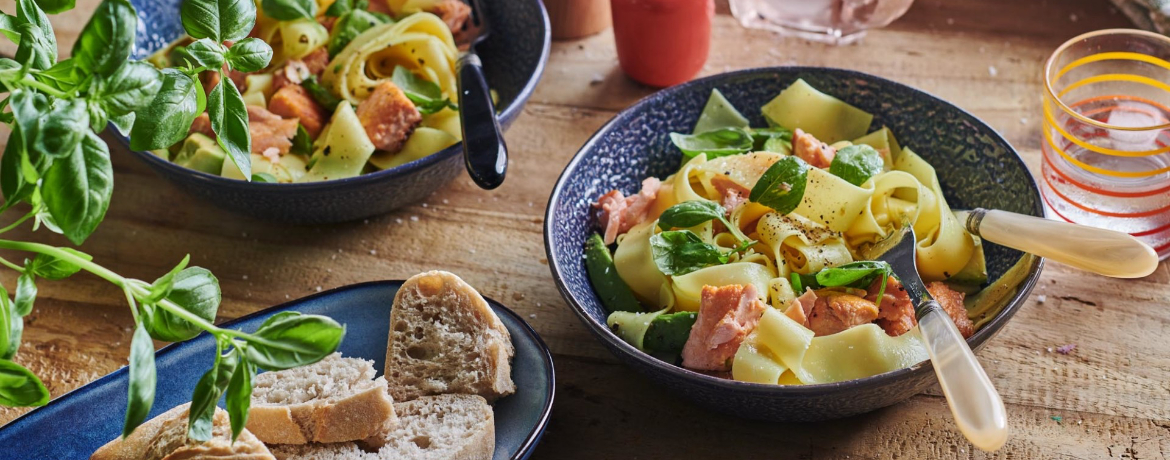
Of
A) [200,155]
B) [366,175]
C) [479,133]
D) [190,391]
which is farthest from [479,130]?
[190,391]

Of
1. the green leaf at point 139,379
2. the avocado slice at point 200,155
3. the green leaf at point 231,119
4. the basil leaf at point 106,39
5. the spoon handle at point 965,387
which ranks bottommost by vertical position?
the avocado slice at point 200,155

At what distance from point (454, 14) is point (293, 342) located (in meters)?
2.07

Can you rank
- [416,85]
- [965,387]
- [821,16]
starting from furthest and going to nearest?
Result: [821,16]
[416,85]
[965,387]

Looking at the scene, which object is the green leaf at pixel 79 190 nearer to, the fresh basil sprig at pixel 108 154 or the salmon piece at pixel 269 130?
the fresh basil sprig at pixel 108 154

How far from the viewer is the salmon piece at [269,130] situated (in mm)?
2652

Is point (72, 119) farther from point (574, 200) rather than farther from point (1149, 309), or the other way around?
point (1149, 309)

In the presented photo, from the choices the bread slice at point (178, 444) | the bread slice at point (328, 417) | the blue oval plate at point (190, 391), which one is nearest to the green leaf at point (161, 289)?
the bread slice at point (178, 444)

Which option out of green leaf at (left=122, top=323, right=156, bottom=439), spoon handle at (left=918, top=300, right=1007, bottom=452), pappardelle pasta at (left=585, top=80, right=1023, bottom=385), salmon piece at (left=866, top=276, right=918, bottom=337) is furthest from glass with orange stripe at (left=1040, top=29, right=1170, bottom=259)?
green leaf at (left=122, top=323, right=156, bottom=439)

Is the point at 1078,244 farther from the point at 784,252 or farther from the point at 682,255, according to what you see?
the point at 682,255

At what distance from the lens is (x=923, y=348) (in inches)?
74.5

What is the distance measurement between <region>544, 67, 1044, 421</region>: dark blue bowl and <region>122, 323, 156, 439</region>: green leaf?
95cm

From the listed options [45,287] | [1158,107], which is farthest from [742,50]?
[45,287]

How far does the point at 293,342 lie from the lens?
1239 millimetres

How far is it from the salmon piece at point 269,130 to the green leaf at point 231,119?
125 cm
